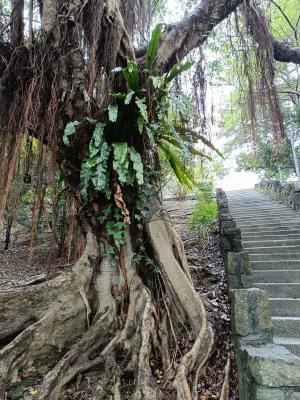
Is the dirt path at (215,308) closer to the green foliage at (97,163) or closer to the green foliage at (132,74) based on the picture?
the green foliage at (97,163)

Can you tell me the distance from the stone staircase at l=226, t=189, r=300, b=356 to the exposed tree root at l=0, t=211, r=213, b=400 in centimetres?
80

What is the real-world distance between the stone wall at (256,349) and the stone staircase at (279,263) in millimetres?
556

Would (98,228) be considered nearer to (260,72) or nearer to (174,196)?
(260,72)

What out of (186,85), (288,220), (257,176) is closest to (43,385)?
(186,85)

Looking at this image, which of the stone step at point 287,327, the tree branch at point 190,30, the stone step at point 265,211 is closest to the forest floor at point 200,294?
the stone step at point 287,327

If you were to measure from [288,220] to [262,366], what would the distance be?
5366 mm

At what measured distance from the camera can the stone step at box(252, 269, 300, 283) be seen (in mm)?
3990

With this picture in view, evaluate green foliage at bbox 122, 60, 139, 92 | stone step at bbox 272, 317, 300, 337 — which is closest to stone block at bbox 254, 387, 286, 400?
stone step at bbox 272, 317, 300, 337

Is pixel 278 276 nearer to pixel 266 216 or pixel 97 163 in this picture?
pixel 97 163

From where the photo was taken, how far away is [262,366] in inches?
74.7

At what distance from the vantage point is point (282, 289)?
3.65 m

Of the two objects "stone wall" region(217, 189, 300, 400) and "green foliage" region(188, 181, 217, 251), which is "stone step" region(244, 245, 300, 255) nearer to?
"green foliage" region(188, 181, 217, 251)

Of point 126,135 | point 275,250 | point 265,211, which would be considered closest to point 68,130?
point 126,135

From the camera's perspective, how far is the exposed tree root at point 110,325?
2.29 m
